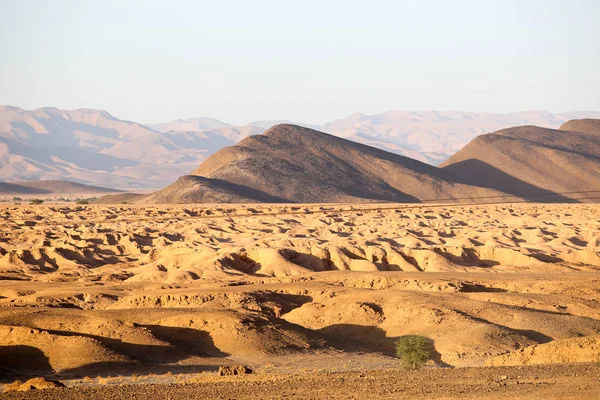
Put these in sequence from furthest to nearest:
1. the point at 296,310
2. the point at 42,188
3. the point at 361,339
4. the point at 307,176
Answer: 1. the point at 42,188
2. the point at 307,176
3. the point at 296,310
4. the point at 361,339

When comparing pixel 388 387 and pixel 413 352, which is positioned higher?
pixel 388 387

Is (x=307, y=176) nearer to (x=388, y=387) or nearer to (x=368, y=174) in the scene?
(x=368, y=174)

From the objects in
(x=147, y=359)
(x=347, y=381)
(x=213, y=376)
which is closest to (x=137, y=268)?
(x=147, y=359)

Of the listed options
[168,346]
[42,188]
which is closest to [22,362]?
[168,346]

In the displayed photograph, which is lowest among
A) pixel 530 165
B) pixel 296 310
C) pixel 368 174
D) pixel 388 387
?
pixel 368 174

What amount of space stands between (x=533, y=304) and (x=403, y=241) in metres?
19.5

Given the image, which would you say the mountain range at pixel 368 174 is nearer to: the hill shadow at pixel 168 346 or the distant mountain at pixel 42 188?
the distant mountain at pixel 42 188

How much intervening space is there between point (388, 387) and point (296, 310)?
41.2 ft

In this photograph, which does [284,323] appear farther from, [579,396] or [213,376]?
[579,396]

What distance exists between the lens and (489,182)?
4432 inches

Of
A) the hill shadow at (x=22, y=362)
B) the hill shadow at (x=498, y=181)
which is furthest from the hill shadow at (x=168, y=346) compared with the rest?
the hill shadow at (x=498, y=181)

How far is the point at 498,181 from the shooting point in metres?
113

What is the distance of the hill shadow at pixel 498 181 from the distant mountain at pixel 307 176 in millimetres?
2650

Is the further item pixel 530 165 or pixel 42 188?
pixel 42 188
